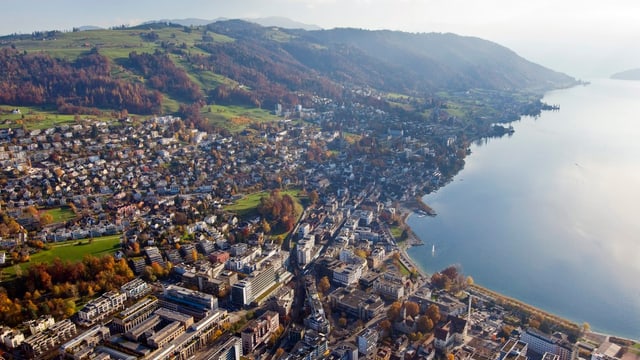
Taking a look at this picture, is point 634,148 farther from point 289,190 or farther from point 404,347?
point 404,347

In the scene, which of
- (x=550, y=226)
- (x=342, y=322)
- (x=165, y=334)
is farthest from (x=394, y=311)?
(x=550, y=226)

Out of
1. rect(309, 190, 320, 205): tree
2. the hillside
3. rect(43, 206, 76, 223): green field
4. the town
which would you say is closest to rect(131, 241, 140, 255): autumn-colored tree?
the town

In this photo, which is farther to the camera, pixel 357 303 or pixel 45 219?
pixel 45 219

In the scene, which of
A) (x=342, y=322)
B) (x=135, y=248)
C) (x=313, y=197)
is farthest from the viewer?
(x=313, y=197)

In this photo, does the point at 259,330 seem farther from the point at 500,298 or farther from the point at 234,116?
the point at 234,116

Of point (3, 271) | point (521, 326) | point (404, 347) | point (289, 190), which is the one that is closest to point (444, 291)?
point (521, 326)
